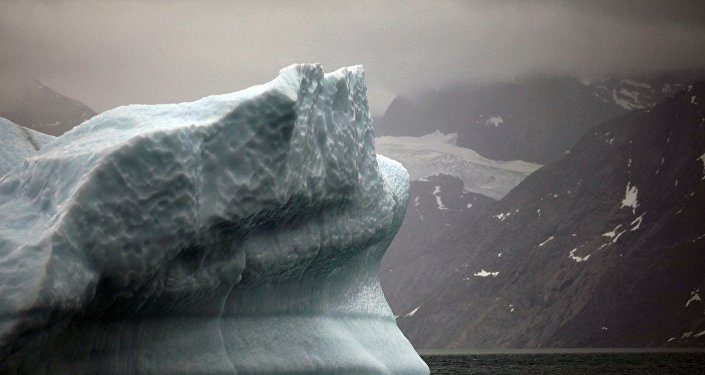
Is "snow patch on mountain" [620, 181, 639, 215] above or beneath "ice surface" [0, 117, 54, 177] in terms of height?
beneath

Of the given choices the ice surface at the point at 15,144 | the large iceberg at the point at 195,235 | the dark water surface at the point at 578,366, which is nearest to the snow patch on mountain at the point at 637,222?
the dark water surface at the point at 578,366

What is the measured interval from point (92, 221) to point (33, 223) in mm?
941

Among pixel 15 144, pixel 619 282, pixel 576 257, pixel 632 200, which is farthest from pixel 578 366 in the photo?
pixel 632 200

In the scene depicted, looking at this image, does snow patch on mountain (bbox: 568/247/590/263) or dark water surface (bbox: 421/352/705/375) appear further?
snow patch on mountain (bbox: 568/247/590/263)

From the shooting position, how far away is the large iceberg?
7.85 metres

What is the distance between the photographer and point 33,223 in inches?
334

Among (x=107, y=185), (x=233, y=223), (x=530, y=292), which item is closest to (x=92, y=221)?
(x=107, y=185)

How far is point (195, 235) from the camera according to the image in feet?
29.5

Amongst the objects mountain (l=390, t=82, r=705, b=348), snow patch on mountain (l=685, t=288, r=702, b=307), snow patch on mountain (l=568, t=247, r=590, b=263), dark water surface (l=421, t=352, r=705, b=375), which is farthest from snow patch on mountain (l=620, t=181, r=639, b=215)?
dark water surface (l=421, t=352, r=705, b=375)

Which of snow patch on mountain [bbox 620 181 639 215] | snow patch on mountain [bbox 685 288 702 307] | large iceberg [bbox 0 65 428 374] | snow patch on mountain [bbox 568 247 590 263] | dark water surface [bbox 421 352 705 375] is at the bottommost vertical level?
snow patch on mountain [bbox 568 247 590 263]

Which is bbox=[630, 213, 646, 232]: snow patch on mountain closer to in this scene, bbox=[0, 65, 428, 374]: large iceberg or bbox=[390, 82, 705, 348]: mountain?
bbox=[390, 82, 705, 348]: mountain

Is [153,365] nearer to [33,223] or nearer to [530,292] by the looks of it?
[33,223]

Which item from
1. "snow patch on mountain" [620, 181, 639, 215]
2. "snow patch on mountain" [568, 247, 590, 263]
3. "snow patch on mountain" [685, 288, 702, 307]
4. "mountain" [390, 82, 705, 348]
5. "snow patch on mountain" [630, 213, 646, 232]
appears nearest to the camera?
"snow patch on mountain" [685, 288, 702, 307]

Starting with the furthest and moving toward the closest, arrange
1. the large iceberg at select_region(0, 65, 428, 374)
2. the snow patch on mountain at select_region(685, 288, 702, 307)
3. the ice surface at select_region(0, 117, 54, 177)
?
the snow patch on mountain at select_region(685, 288, 702, 307)
the ice surface at select_region(0, 117, 54, 177)
the large iceberg at select_region(0, 65, 428, 374)
